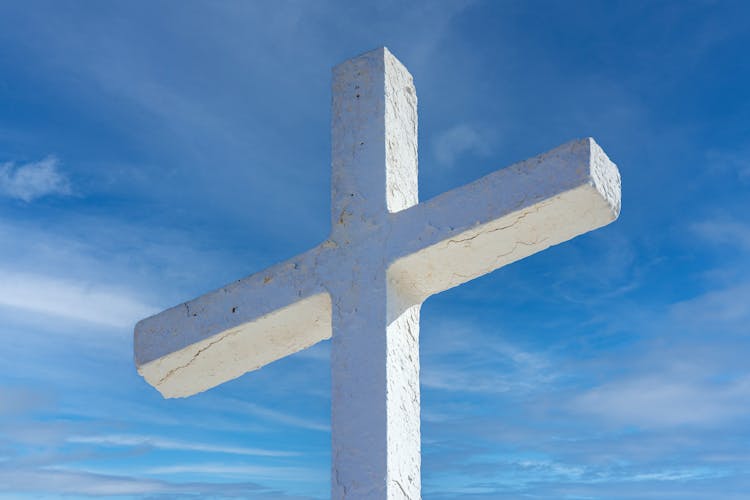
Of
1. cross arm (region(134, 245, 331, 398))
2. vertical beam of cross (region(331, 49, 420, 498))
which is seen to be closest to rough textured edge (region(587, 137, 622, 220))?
vertical beam of cross (region(331, 49, 420, 498))

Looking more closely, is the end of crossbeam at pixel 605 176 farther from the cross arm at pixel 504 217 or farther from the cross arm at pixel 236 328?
the cross arm at pixel 236 328

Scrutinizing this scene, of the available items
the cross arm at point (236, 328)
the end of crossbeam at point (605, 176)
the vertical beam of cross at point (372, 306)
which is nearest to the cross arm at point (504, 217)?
the end of crossbeam at point (605, 176)

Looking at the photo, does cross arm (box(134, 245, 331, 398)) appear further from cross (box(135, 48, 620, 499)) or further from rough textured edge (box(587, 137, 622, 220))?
rough textured edge (box(587, 137, 622, 220))

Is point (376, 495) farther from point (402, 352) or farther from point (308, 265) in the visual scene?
point (308, 265)

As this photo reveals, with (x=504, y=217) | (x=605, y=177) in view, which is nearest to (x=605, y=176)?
(x=605, y=177)

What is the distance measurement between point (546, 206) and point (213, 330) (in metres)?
1.42

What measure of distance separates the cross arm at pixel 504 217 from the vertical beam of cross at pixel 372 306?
0.13 m

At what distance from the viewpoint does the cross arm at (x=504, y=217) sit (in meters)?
2.82

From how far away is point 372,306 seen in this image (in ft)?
9.95

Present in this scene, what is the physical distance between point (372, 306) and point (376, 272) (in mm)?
124

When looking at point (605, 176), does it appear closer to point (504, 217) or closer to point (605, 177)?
point (605, 177)

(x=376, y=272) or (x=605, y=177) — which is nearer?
(x=605, y=177)

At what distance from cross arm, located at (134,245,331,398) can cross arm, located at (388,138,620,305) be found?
377 millimetres

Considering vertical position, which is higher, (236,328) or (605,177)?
(605,177)
